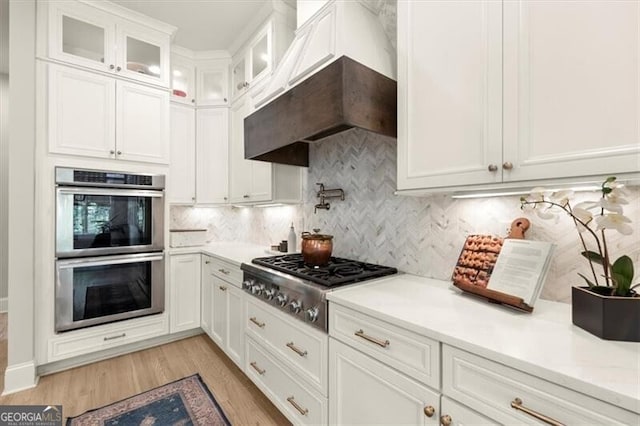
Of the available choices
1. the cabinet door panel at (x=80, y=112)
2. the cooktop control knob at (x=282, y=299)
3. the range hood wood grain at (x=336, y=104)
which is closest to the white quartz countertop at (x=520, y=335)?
the cooktop control knob at (x=282, y=299)

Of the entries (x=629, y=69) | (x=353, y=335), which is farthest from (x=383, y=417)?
(x=629, y=69)

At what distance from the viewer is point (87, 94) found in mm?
2330

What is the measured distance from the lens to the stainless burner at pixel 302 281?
4.56 feet

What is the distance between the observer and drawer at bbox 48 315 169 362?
2246mm

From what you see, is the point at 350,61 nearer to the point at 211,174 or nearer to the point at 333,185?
the point at 333,185

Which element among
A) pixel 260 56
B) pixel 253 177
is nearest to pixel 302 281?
pixel 253 177

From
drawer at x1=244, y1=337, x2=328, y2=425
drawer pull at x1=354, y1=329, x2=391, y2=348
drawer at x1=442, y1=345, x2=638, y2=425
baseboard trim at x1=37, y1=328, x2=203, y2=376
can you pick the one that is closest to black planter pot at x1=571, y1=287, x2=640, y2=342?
drawer at x1=442, y1=345, x2=638, y2=425

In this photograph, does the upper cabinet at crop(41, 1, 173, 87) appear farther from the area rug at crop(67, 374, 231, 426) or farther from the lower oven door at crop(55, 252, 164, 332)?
the area rug at crop(67, 374, 231, 426)

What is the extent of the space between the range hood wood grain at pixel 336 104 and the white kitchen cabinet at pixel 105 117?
1509 millimetres

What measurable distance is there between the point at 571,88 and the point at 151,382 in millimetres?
2996

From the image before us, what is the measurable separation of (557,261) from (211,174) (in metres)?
3.04

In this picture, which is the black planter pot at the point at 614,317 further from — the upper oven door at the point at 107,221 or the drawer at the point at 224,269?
the upper oven door at the point at 107,221

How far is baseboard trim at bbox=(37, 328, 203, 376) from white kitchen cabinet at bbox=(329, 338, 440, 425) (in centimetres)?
216

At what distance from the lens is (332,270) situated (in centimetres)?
166
